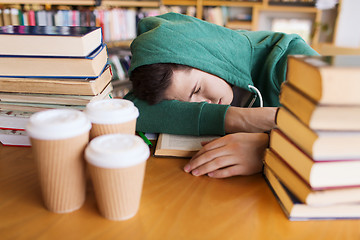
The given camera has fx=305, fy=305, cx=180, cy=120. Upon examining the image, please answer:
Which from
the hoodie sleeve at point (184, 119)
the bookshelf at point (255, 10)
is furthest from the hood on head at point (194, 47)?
the bookshelf at point (255, 10)

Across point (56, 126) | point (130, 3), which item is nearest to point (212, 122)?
point (56, 126)

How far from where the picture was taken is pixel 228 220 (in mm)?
482

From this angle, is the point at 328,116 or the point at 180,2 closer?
the point at 328,116

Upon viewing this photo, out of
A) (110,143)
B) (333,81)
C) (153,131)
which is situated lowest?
(153,131)

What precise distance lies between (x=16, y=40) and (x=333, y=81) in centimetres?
61

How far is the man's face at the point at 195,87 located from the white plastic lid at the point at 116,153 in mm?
486

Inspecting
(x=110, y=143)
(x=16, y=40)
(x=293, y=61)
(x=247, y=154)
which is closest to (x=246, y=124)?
(x=247, y=154)

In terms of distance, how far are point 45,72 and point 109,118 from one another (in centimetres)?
27

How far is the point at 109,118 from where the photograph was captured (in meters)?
0.50

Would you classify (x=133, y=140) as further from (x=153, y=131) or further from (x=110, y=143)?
(x=153, y=131)

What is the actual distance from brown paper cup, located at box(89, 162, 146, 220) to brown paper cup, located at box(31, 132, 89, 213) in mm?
39

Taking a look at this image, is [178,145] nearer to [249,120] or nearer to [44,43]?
[249,120]

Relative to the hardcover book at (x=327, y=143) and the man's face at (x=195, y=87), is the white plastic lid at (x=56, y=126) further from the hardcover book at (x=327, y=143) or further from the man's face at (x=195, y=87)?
the man's face at (x=195, y=87)

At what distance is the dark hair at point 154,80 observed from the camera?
88 centimetres
